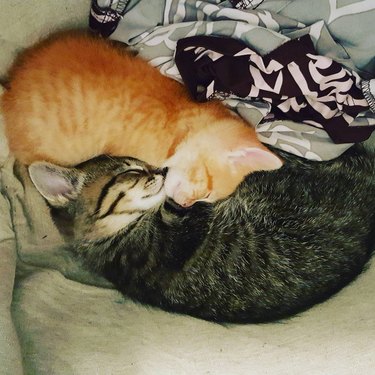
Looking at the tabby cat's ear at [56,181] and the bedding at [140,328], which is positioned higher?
the tabby cat's ear at [56,181]

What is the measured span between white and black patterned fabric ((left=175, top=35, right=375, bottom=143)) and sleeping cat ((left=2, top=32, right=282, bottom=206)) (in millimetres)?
79

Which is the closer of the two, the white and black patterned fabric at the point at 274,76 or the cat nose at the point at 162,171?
the white and black patterned fabric at the point at 274,76

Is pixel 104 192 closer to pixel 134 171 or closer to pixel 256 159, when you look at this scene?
pixel 134 171

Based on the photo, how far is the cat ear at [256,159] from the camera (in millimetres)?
1265

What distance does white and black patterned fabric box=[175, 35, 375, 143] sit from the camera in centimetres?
125

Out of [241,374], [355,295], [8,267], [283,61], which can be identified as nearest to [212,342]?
[241,374]

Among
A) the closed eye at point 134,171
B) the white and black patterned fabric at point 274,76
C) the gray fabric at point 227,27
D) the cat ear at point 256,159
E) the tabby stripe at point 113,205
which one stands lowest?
the tabby stripe at point 113,205

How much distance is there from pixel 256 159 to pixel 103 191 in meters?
0.41

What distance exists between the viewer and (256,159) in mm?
1300

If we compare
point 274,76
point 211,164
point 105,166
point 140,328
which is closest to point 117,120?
point 105,166

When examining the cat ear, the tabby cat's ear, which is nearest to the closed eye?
the tabby cat's ear

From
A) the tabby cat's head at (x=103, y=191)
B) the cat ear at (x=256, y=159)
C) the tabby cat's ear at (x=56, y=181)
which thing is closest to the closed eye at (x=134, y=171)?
the tabby cat's head at (x=103, y=191)

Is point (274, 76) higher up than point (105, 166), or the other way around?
point (274, 76)

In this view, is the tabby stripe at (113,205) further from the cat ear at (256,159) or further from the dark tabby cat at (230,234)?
the cat ear at (256,159)
